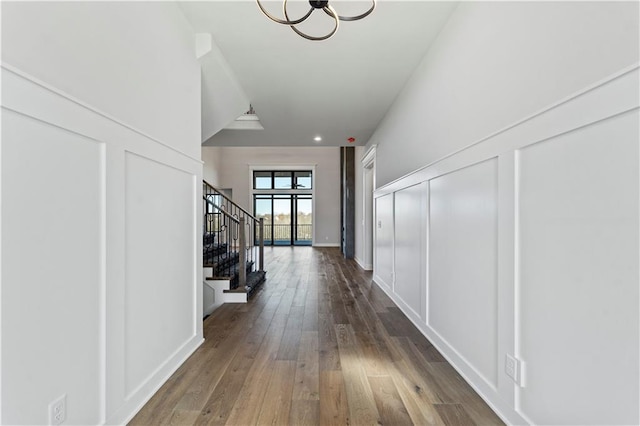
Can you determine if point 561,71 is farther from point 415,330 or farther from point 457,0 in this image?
point 415,330

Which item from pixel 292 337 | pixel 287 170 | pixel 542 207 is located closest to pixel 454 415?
pixel 542 207

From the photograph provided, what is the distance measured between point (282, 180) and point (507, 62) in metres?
9.42

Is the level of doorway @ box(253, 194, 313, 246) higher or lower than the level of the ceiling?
lower

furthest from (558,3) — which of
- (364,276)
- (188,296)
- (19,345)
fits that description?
(364,276)

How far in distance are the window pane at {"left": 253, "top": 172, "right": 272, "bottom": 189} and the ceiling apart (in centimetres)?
646

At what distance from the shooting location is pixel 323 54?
8.52ft

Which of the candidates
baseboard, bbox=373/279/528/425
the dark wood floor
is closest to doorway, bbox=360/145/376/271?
the dark wood floor

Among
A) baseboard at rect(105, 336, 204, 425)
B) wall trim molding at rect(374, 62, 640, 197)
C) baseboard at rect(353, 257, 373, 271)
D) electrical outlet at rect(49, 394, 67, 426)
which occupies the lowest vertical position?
baseboard at rect(353, 257, 373, 271)

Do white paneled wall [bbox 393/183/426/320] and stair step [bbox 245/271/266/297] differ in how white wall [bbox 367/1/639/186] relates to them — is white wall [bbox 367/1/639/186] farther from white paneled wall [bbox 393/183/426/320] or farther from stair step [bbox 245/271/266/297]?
stair step [bbox 245/271/266/297]

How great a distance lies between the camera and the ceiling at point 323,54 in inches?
81.7

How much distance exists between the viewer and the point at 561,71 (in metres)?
1.18

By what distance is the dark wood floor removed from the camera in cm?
152

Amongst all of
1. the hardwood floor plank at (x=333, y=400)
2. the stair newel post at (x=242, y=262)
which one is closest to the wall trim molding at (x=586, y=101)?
the hardwood floor plank at (x=333, y=400)

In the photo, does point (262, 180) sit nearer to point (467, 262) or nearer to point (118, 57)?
point (118, 57)
